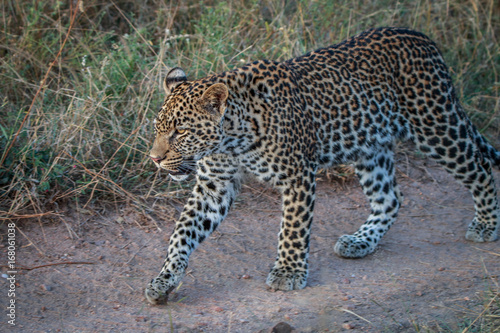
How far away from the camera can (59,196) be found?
19.1ft

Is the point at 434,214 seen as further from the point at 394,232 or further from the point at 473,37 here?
the point at 473,37

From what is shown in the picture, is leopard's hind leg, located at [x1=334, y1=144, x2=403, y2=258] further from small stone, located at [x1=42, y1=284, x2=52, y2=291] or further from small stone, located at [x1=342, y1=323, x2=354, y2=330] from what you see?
small stone, located at [x1=42, y1=284, x2=52, y2=291]

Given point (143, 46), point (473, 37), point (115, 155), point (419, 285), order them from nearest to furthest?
1. point (419, 285)
2. point (115, 155)
3. point (143, 46)
4. point (473, 37)

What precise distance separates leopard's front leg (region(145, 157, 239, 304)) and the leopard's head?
1.35 ft

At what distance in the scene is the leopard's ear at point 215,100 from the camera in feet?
15.2

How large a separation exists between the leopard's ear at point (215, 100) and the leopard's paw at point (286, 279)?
137cm

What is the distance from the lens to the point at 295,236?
16.5 ft

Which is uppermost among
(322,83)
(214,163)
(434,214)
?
(322,83)

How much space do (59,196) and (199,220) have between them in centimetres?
153

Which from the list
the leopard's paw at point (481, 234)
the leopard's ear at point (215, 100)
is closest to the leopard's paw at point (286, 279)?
the leopard's ear at point (215, 100)

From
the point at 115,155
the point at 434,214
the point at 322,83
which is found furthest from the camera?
the point at 434,214

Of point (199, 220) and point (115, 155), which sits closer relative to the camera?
point (199, 220)

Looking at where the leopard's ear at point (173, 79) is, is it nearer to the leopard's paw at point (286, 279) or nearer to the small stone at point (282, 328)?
the leopard's paw at point (286, 279)

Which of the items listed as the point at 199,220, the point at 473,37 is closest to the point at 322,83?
the point at 199,220
